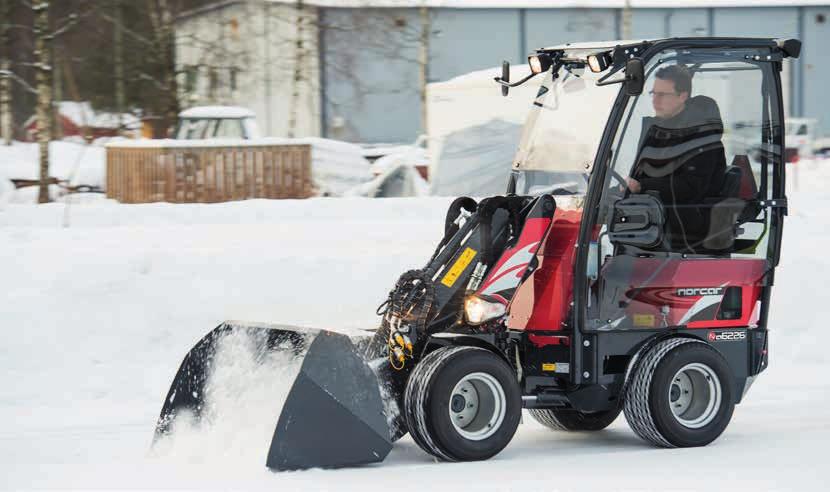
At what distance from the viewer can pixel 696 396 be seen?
22.5 feet

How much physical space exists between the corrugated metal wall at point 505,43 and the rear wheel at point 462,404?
85.7 ft

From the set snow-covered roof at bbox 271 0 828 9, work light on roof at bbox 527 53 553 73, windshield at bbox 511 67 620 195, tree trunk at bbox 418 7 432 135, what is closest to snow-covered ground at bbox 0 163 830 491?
windshield at bbox 511 67 620 195

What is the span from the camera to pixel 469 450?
20.3ft

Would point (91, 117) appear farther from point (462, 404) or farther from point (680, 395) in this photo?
point (462, 404)

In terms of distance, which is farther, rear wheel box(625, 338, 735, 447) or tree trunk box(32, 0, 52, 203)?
tree trunk box(32, 0, 52, 203)

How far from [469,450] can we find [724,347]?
179 centimetres

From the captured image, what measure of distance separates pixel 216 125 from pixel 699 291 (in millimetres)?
16913

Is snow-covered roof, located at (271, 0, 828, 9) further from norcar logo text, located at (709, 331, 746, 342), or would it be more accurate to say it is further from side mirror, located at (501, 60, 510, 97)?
norcar logo text, located at (709, 331, 746, 342)

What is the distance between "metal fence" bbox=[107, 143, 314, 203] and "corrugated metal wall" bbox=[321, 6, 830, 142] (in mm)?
11932

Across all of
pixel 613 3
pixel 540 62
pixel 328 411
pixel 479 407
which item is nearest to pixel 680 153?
pixel 540 62

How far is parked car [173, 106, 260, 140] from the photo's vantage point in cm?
2270

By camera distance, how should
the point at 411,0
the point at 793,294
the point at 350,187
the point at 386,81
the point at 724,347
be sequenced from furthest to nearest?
the point at 386,81 < the point at 411,0 < the point at 350,187 < the point at 793,294 < the point at 724,347

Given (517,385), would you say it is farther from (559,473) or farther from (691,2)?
(691,2)

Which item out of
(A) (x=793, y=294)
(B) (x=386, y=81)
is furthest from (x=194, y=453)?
(B) (x=386, y=81)
